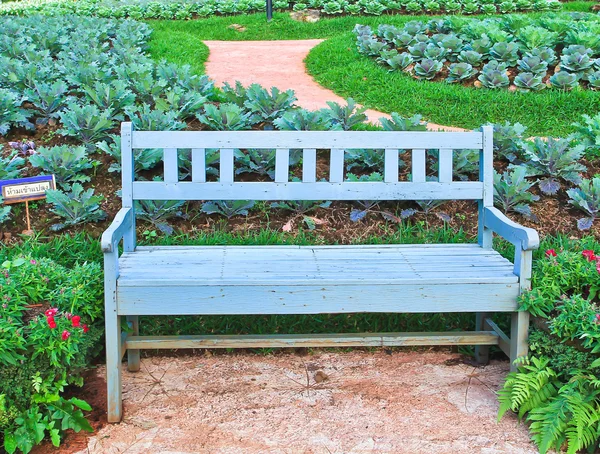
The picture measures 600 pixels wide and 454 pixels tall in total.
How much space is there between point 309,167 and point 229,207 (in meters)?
0.92

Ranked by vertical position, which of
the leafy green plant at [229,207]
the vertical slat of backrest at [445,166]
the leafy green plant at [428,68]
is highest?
the leafy green plant at [428,68]

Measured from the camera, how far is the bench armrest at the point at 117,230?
3.04 metres

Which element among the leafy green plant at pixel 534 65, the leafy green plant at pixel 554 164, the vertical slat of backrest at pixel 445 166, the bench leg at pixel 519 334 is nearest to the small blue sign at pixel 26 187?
the vertical slat of backrest at pixel 445 166

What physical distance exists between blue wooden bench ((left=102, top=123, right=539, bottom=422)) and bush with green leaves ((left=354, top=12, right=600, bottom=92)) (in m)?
4.14

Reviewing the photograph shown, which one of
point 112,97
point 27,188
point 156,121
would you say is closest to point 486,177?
point 156,121

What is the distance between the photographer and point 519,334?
3.29 m

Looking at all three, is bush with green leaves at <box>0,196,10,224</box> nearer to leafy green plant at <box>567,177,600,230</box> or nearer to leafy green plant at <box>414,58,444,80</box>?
leafy green plant at <box>567,177,600,230</box>

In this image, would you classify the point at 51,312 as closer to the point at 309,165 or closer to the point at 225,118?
the point at 309,165

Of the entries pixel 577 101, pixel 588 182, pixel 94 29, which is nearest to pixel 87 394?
pixel 588 182

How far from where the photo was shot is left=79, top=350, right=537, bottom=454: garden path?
10.1ft

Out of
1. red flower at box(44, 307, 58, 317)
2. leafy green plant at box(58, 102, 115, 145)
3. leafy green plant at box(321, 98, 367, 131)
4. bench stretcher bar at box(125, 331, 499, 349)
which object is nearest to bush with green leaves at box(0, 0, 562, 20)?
leafy green plant at box(321, 98, 367, 131)

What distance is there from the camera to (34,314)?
314 cm

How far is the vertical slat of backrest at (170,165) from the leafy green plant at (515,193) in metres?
2.13

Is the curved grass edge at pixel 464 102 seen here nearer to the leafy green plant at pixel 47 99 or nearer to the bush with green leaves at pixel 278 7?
the leafy green plant at pixel 47 99
